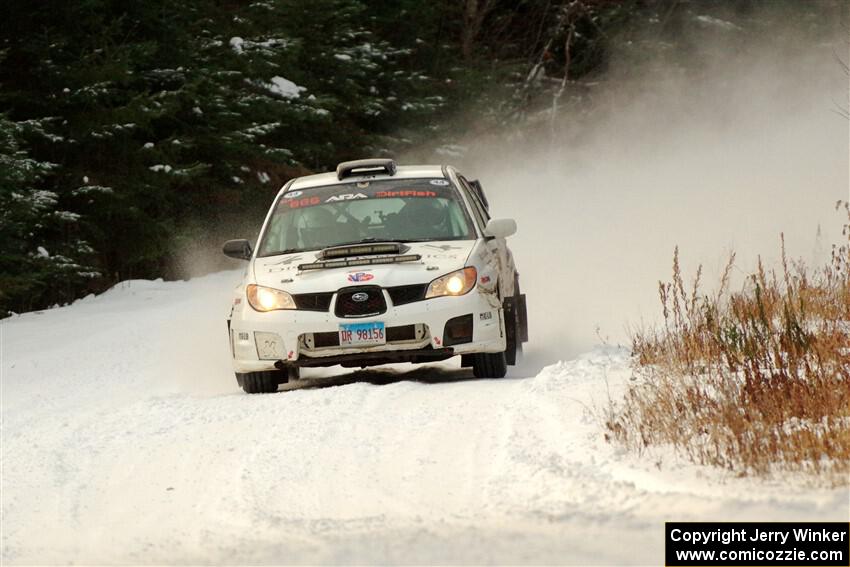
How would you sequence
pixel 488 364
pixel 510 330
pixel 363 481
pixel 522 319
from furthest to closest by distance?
pixel 522 319, pixel 510 330, pixel 488 364, pixel 363 481

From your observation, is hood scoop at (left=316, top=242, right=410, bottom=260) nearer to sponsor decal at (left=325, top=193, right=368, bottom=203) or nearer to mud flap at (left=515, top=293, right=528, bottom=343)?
sponsor decal at (left=325, top=193, right=368, bottom=203)

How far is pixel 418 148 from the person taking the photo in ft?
110

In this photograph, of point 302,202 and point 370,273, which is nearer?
point 370,273

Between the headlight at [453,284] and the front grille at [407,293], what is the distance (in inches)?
1.7

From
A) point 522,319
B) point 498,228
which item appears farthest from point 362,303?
point 522,319

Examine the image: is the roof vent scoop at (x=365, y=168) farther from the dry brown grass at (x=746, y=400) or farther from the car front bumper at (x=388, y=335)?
the dry brown grass at (x=746, y=400)

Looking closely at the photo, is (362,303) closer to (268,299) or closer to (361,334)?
(361,334)

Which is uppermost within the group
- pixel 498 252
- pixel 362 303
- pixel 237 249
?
pixel 237 249

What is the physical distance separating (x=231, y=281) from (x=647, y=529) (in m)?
18.2

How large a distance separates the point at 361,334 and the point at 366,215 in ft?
5.37

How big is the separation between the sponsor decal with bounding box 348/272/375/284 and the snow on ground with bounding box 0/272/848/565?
93 centimetres

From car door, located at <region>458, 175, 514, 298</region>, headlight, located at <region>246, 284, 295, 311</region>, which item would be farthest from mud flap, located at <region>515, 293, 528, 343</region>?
headlight, located at <region>246, 284, 295, 311</region>

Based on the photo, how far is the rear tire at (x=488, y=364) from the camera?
10.4 m

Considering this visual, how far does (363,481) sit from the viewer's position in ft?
22.0
